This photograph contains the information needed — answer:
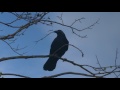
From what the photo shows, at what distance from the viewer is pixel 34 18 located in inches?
129
